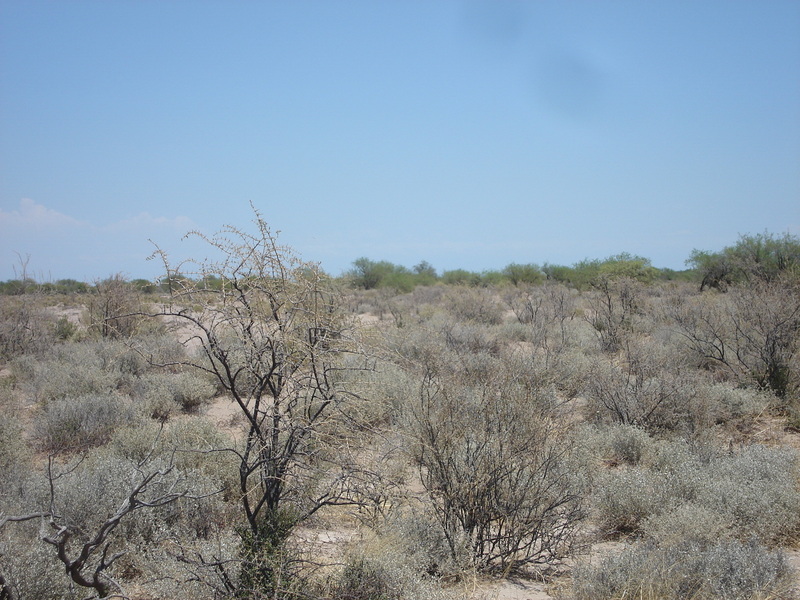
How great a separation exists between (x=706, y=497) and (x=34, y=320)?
1571 centimetres

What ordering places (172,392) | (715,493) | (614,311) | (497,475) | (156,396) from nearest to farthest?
(497,475), (715,493), (156,396), (172,392), (614,311)

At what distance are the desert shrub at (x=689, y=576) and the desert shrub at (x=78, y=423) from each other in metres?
6.54

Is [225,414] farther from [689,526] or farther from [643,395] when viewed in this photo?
[689,526]

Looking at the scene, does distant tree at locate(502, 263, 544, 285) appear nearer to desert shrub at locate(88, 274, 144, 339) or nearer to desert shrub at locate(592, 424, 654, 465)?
desert shrub at locate(88, 274, 144, 339)

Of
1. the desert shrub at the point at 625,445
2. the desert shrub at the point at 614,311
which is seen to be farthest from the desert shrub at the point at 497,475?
the desert shrub at the point at 614,311

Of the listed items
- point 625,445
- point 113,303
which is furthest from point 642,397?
point 113,303

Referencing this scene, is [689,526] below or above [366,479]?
below

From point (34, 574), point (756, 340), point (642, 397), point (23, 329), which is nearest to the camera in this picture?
point (34, 574)

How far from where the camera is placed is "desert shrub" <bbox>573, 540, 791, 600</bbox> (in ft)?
13.3

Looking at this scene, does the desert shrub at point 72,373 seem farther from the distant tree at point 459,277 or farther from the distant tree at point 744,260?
the distant tree at point 459,277

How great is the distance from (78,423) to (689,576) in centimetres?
759

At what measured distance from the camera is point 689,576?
421 centimetres

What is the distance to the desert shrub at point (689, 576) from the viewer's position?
13.3 feet

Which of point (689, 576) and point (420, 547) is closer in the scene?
point (689, 576)
